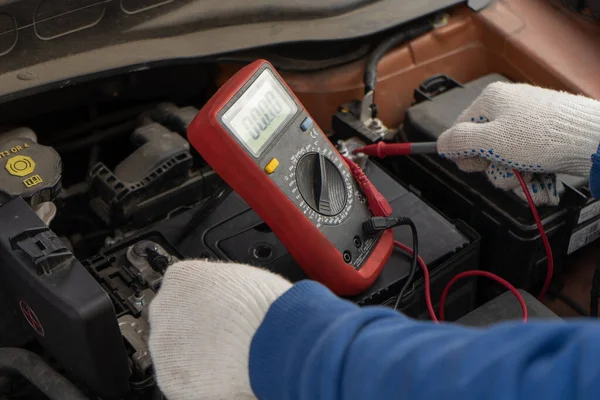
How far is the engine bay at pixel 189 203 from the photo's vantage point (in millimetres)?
860

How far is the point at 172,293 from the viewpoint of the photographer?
0.82 m

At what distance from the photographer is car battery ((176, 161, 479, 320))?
3.34ft

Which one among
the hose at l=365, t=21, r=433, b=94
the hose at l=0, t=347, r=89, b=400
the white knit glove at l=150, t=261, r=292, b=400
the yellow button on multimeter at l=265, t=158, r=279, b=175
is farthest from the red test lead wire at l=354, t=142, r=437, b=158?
the hose at l=0, t=347, r=89, b=400

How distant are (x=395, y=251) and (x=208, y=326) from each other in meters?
0.36

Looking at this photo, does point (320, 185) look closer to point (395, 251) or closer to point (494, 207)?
point (395, 251)

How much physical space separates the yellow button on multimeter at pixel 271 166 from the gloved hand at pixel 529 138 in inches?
11.0

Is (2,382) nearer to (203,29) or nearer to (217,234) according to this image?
(217,234)

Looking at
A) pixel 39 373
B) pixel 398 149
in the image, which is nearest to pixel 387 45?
pixel 398 149

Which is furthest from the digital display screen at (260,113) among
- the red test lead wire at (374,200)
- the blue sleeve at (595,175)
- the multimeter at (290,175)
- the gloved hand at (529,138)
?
the blue sleeve at (595,175)

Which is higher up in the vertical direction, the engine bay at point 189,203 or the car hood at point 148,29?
the car hood at point 148,29

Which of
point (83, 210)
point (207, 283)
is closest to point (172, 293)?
point (207, 283)

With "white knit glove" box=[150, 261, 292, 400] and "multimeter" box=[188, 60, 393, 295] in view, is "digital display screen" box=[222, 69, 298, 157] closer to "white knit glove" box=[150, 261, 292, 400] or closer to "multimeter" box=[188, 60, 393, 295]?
"multimeter" box=[188, 60, 393, 295]

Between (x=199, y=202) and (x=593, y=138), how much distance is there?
0.56 m

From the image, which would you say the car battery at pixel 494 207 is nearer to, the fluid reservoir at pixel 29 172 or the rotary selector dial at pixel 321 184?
the rotary selector dial at pixel 321 184
